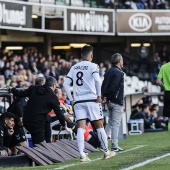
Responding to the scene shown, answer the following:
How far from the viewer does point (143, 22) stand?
39438mm

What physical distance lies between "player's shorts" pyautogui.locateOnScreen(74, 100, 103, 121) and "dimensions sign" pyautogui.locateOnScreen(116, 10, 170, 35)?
987 inches

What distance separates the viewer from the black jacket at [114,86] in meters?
16.0

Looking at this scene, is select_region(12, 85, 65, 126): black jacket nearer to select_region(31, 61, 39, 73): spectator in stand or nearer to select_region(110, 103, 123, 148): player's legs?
select_region(110, 103, 123, 148): player's legs

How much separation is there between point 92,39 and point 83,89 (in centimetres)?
2835

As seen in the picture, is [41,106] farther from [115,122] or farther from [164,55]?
[164,55]

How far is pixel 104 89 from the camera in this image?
52.8ft

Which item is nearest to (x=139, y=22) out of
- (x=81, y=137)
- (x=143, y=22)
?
(x=143, y=22)

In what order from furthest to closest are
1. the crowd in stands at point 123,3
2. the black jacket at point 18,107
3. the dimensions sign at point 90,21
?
1. the crowd in stands at point 123,3
2. the dimensions sign at point 90,21
3. the black jacket at point 18,107

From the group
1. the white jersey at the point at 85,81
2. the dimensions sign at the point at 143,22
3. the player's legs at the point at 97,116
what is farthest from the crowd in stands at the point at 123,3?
the player's legs at the point at 97,116

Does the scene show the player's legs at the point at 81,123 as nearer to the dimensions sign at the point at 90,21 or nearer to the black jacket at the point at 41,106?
the black jacket at the point at 41,106

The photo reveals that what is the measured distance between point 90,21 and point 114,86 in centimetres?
2101

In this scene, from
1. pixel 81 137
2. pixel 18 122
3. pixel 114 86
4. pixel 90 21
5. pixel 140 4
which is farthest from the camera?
pixel 140 4

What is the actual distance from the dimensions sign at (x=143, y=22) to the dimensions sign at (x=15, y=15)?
23.2 ft

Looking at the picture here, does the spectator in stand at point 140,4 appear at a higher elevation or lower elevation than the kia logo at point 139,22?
higher
